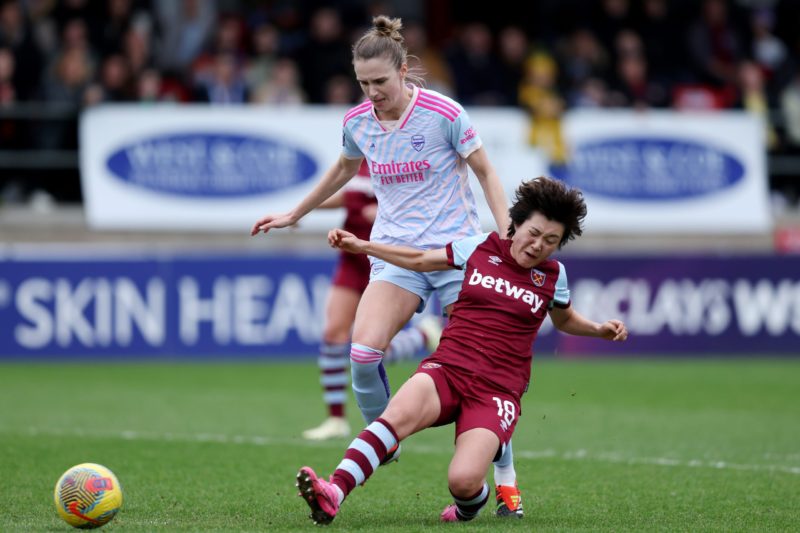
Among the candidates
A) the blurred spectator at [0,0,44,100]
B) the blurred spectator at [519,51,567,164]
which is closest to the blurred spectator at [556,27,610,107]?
the blurred spectator at [519,51,567,164]

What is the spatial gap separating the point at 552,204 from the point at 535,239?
0.19 meters

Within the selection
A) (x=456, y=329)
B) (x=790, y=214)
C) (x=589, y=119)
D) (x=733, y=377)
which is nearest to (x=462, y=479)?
(x=456, y=329)

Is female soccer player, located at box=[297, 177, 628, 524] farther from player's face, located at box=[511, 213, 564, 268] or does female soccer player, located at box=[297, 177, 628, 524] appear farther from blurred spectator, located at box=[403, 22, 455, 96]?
blurred spectator, located at box=[403, 22, 455, 96]

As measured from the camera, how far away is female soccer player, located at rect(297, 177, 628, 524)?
245 inches

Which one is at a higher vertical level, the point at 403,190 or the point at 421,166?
the point at 421,166

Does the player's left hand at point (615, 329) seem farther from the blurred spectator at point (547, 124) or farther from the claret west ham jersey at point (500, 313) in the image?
the blurred spectator at point (547, 124)

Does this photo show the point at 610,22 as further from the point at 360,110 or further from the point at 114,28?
the point at 360,110

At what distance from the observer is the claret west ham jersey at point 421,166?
714cm

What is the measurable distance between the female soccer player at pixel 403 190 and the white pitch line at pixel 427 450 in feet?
7.23

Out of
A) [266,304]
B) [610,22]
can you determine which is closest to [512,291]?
[266,304]

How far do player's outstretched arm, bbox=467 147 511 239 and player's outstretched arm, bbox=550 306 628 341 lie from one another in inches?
18.6

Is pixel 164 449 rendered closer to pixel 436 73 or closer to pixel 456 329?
pixel 456 329

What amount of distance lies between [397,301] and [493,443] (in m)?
1.16

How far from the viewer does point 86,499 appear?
237 inches
